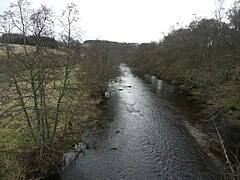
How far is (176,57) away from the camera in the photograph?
1964 inches

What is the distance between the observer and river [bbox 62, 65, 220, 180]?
1342 centimetres

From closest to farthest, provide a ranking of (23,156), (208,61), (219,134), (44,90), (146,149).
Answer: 1. (23,156)
2. (44,90)
3. (146,149)
4. (219,134)
5. (208,61)

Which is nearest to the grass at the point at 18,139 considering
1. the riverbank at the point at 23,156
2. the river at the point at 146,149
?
the riverbank at the point at 23,156

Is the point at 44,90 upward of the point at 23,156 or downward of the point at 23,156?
upward

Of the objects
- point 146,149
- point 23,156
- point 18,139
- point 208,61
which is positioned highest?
point 208,61

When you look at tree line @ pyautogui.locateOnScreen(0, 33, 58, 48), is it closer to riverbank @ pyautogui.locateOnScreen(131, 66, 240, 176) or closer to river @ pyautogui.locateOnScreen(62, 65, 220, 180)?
river @ pyautogui.locateOnScreen(62, 65, 220, 180)

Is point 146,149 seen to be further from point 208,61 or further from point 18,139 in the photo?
point 208,61

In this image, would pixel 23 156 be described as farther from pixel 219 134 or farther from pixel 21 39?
pixel 219 134

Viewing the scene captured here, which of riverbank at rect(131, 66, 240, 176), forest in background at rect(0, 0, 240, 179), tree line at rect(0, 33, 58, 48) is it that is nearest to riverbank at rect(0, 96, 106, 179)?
forest in background at rect(0, 0, 240, 179)

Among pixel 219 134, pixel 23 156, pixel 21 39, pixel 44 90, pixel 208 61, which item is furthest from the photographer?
pixel 208 61

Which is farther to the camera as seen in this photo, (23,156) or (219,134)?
(219,134)

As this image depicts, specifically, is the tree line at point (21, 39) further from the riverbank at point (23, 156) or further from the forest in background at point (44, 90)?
the riverbank at point (23, 156)

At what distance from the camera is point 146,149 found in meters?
16.4

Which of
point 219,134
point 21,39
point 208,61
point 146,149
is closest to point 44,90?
point 21,39
